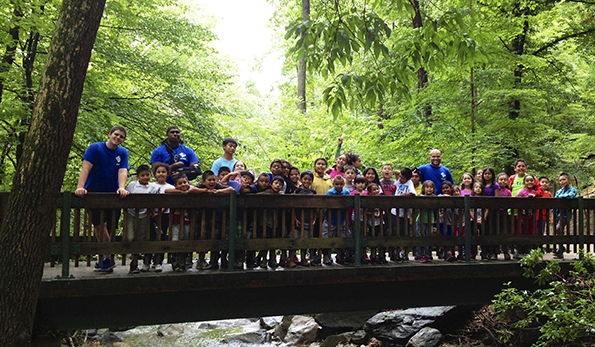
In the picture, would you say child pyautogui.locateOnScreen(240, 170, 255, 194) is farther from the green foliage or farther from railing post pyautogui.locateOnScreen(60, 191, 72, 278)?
the green foliage

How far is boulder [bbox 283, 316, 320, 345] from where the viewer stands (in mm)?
10141

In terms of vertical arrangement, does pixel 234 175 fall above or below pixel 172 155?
below

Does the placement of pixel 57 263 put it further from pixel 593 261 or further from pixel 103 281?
pixel 593 261

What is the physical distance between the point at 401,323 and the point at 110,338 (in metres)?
6.56

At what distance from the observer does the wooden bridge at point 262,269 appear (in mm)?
5070

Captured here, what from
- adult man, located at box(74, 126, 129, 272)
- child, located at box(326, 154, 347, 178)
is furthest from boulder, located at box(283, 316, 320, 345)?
adult man, located at box(74, 126, 129, 272)

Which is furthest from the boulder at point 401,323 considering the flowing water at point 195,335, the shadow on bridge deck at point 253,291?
the flowing water at point 195,335

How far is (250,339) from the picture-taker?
10.5m

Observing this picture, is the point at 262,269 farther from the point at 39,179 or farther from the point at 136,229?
the point at 39,179

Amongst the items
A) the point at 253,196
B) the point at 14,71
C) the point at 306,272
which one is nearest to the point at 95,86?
the point at 14,71

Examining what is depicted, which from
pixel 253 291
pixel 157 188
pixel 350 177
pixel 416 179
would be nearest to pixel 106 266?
pixel 157 188

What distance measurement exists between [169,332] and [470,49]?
968 centimetres

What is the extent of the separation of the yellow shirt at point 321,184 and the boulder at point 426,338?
3.55 m

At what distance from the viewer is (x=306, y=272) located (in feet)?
18.9
